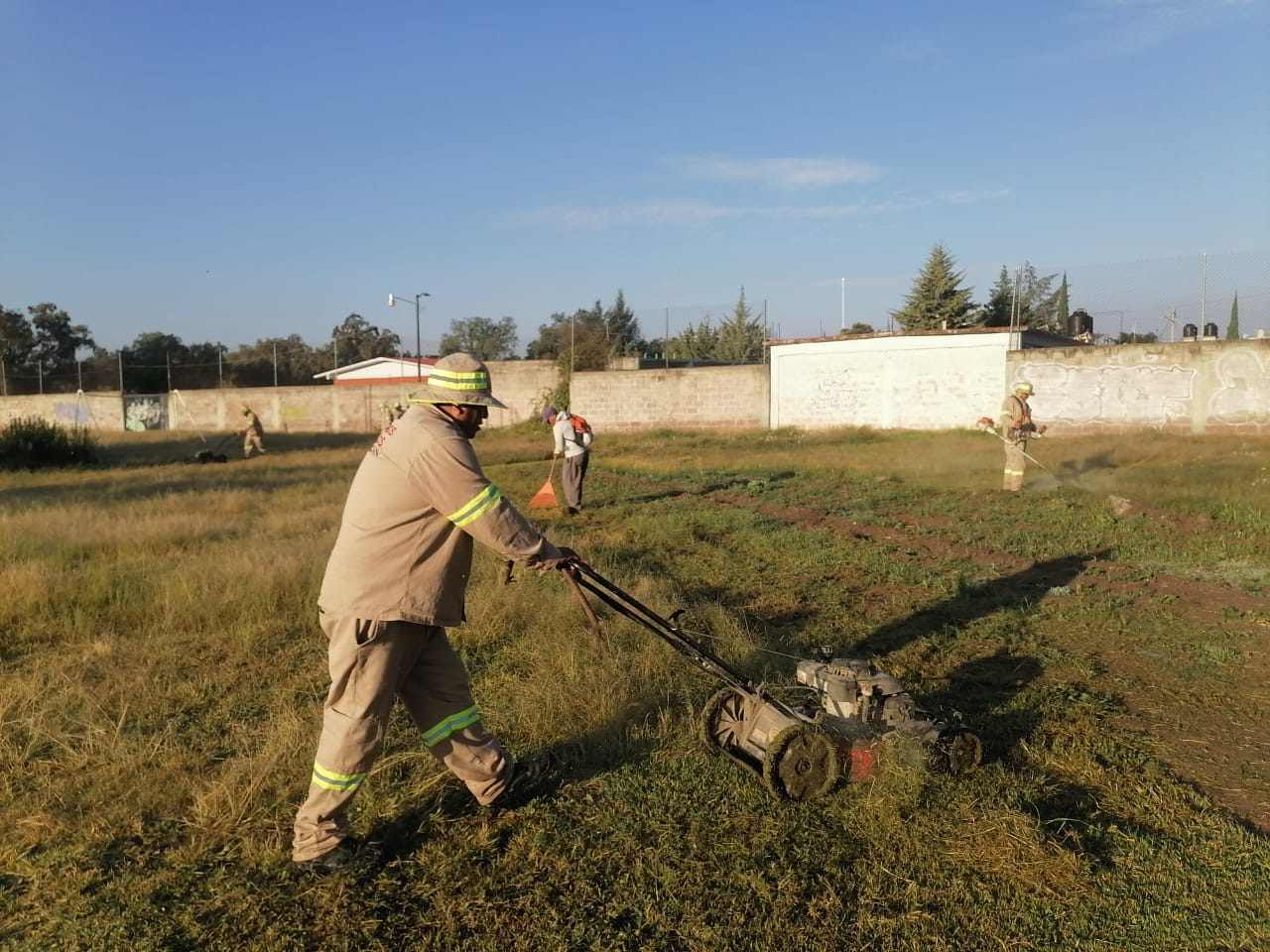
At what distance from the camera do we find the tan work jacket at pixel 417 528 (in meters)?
3.41

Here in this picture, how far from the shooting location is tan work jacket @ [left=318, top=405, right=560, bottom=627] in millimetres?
3406

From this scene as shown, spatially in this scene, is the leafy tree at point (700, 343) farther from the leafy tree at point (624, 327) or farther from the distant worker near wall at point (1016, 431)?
the distant worker near wall at point (1016, 431)

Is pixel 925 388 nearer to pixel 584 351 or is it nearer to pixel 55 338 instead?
pixel 584 351

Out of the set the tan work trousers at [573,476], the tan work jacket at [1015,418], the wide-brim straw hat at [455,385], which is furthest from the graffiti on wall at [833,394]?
the wide-brim straw hat at [455,385]

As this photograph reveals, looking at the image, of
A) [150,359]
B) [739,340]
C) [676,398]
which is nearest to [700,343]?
[739,340]

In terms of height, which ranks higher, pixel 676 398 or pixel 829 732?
pixel 676 398

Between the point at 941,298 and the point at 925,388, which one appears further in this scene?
the point at 941,298

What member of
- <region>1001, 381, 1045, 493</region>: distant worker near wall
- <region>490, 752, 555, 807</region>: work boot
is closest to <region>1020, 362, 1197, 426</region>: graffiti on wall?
<region>1001, 381, 1045, 493</region>: distant worker near wall

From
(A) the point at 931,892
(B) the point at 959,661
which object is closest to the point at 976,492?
(B) the point at 959,661

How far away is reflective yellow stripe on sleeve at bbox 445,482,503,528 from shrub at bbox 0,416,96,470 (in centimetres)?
2332

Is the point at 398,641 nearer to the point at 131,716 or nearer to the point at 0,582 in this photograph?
the point at 131,716

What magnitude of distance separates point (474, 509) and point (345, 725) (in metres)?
0.98

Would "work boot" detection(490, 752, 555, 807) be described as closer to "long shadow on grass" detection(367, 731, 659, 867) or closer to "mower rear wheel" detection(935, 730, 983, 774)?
"long shadow on grass" detection(367, 731, 659, 867)

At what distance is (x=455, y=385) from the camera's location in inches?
144
